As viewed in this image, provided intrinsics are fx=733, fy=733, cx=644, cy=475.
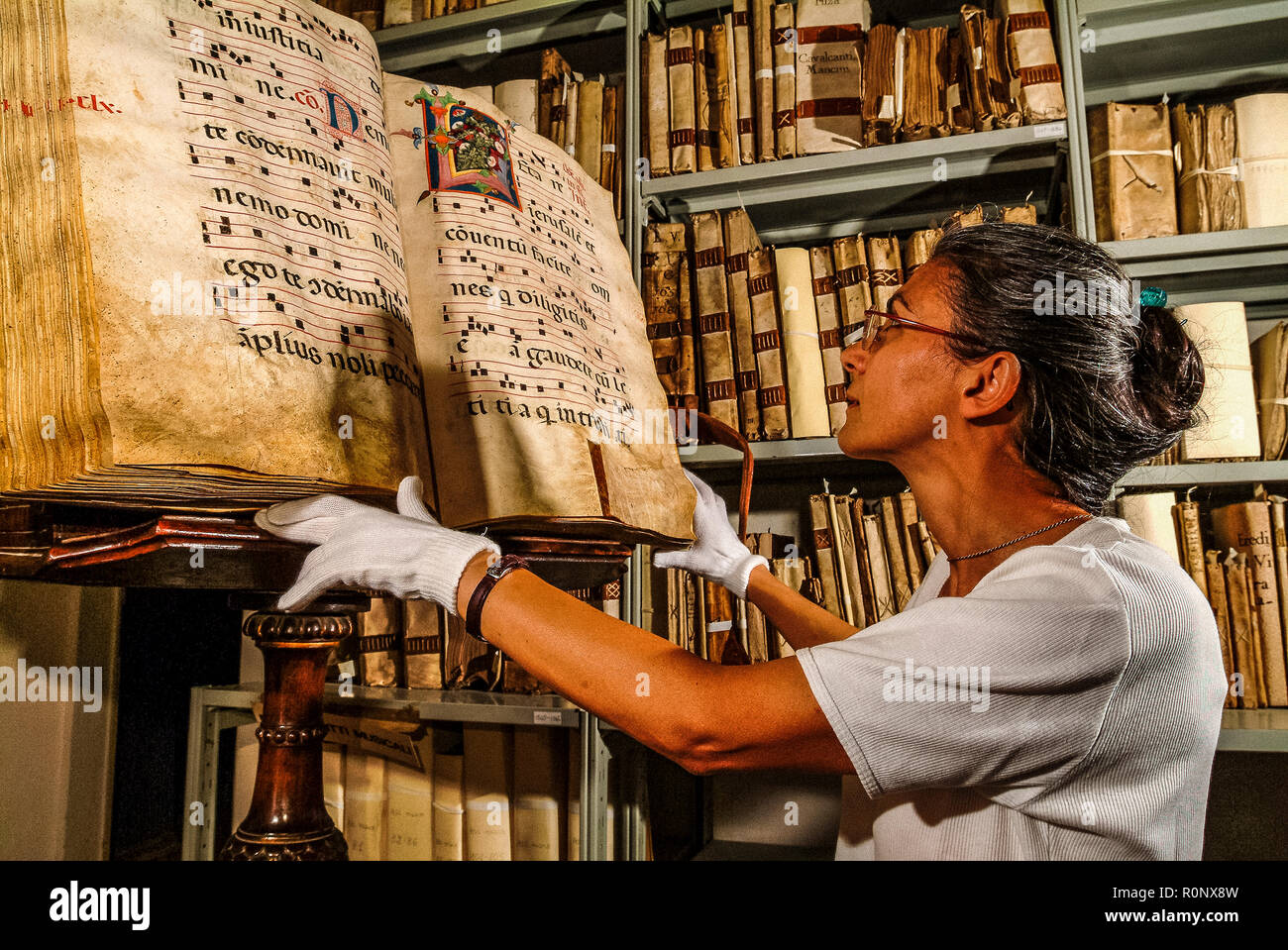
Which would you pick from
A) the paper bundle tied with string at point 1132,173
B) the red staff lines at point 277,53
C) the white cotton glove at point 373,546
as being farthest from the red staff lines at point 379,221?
the paper bundle tied with string at point 1132,173

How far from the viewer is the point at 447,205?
0.77 meters

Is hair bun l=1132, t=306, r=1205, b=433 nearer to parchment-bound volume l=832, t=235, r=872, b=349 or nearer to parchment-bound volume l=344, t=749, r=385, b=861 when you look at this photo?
parchment-bound volume l=832, t=235, r=872, b=349

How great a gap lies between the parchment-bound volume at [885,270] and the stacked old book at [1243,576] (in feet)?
1.75

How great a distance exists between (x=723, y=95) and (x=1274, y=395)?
107cm

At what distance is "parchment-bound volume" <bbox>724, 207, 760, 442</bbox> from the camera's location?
1360 millimetres

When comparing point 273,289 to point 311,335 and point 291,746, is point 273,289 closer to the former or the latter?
point 311,335

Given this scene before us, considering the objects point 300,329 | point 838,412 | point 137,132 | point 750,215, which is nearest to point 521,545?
point 300,329

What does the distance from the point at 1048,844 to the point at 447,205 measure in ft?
2.80

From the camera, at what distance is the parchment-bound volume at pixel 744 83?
1.37 meters

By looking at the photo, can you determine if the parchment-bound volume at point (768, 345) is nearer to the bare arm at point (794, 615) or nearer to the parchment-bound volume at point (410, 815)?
the bare arm at point (794, 615)

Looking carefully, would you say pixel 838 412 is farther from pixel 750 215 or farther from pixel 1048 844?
pixel 1048 844

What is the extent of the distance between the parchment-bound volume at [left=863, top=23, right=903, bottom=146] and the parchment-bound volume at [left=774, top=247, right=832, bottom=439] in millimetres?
234

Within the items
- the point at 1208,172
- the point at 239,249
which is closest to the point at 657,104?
the point at 1208,172

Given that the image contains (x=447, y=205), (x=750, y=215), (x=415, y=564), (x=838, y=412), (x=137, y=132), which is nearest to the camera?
(x=137, y=132)
